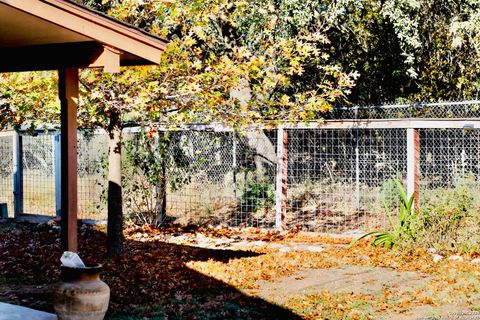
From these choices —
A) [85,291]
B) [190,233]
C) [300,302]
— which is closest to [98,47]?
[85,291]

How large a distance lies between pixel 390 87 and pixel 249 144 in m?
5.49

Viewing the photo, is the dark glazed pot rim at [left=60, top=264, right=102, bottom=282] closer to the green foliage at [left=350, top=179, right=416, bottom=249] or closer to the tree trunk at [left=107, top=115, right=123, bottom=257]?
the tree trunk at [left=107, top=115, right=123, bottom=257]

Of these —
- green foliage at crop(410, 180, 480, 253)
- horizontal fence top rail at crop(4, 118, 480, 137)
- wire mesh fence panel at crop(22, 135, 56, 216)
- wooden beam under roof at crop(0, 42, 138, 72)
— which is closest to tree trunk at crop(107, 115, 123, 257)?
horizontal fence top rail at crop(4, 118, 480, 137)

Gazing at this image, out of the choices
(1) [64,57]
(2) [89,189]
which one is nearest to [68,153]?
(1) [64,57]

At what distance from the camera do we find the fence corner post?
1313 centimetres

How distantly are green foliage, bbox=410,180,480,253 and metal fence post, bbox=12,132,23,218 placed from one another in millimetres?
8694

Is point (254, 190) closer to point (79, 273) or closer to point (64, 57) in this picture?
point (64, 57)

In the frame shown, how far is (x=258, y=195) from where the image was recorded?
14.1m

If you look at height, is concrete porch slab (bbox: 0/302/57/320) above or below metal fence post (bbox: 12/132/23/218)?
below

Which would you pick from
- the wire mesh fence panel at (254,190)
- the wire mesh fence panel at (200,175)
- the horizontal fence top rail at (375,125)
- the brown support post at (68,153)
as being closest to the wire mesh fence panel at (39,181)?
the wire mesh fence panel at (200,175)

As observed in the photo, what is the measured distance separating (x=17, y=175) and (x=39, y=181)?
82 cm

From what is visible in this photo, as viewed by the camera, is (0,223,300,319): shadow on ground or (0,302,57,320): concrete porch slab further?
(0,223,300,319): shadow on ground

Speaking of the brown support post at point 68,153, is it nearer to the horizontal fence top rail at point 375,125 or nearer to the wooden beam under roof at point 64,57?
the wooden beam under roof at point 64,57

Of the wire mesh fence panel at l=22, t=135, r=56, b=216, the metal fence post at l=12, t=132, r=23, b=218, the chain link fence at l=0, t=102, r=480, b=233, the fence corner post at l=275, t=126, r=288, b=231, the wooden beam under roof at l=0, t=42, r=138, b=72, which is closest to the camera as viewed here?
the wooden beam under roof at l=0, t=42, r=138, b=72
